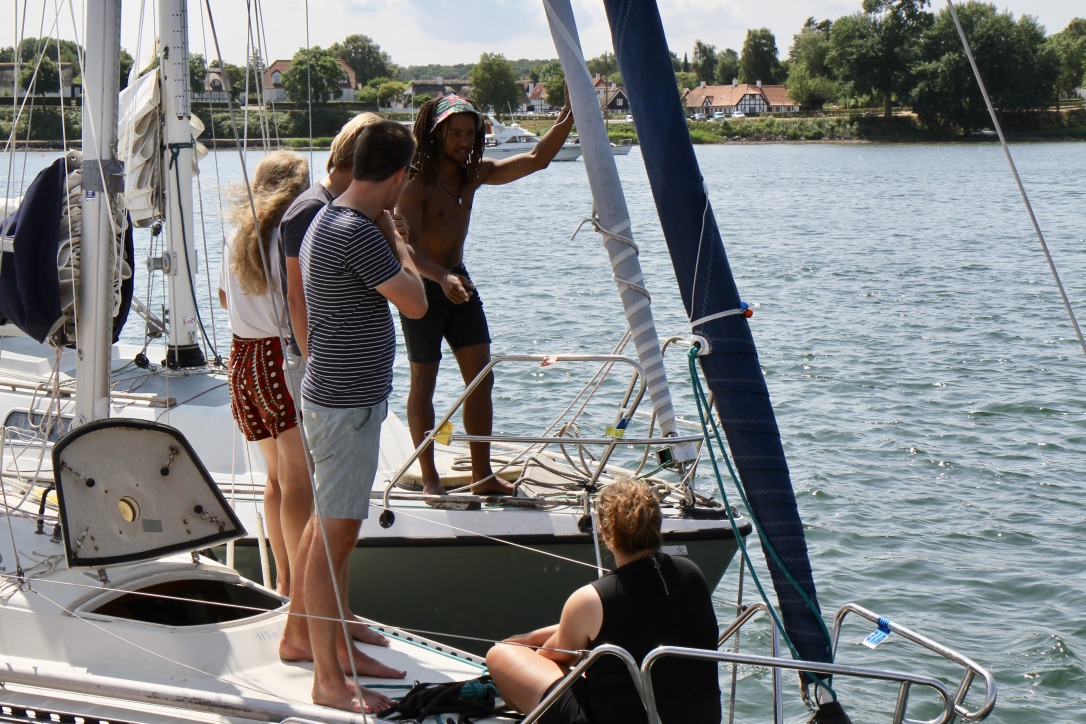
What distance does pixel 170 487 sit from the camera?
4.55 m

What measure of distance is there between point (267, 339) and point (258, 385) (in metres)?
0.18

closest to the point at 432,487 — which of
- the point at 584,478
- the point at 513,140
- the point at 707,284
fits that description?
the point at 584,478

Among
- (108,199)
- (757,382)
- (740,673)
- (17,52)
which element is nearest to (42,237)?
(108,199)

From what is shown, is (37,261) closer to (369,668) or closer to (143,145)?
(369,668)

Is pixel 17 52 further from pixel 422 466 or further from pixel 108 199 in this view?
pixel 422 466

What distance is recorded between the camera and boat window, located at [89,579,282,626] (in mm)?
4641

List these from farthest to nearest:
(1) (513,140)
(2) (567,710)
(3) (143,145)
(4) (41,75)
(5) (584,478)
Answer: (1) (513,140), (4) (41,75), (3) (143,145), (5) (584,478), (2) (567,710)

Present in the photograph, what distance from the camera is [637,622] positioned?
12.0ft

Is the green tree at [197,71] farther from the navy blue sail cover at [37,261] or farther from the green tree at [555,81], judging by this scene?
the navy blue sail cover at [37,261]

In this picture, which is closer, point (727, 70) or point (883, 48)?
point (883, 48)

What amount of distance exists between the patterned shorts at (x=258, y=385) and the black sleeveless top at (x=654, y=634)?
158cm

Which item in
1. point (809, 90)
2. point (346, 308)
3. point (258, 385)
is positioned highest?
point (809, 90)

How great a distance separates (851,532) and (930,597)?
1176mm

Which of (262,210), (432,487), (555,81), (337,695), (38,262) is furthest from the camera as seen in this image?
(555,81)
